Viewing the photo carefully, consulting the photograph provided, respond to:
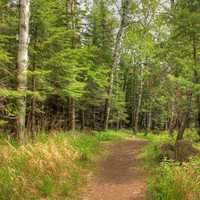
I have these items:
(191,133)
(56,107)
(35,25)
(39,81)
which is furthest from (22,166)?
(56,107)

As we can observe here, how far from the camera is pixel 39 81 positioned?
11422 millimetres

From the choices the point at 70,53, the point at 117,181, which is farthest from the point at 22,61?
the point at 117,181

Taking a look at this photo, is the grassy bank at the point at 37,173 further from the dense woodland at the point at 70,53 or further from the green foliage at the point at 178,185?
the green foliage at the point at 178,185

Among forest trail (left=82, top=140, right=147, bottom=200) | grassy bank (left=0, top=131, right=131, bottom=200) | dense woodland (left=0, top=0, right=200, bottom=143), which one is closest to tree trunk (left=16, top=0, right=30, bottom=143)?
dense woodland (left=0, top=0, right=200, bottom=143)

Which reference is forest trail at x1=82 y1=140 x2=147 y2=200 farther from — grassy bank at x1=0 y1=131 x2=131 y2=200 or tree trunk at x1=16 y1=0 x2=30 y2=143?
tree trunk at x1=16 y1=0 x2=30 y2=143

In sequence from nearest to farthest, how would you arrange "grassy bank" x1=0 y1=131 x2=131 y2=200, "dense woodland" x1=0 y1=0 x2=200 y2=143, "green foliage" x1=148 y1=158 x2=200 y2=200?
"green foliage" x1=148 y1=158 x2=200 y2=200 < "grassy bank" x1=0 y1=131 x2=131 y2=200 < "dense woodland" x1=0 y1=0 x2=200 y2=143

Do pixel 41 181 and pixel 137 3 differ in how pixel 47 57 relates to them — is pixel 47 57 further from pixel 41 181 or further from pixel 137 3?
pixel 137 3

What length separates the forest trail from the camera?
689cm

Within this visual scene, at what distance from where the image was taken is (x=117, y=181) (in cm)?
814

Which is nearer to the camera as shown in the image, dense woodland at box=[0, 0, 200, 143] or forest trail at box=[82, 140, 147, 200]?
forest trail at box=[82, 140, 147, 200]

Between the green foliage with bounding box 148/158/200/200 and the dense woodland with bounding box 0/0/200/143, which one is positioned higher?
the dense woodland with bounding box 0/0/200/143

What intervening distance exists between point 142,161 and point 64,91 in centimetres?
426

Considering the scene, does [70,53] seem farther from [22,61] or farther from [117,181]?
[117,181]

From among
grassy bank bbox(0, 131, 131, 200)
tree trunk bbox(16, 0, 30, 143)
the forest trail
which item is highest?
tree trunk bbox(16, 0, 30, 143)
